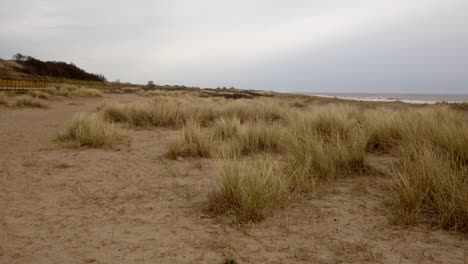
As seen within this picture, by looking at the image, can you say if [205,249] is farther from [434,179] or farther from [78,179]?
[78,179]

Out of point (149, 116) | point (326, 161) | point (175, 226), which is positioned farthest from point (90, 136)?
point (326, 161)

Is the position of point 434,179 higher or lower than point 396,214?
higher

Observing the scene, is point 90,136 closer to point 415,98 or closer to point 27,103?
point 27,103

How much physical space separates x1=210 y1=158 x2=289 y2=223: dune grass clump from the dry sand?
0.11 m

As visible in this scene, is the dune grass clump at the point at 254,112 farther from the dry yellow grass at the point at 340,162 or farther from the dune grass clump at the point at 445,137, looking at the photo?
the dune grass clump at the point at 445,137

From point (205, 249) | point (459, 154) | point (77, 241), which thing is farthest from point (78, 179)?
point (459, 154)

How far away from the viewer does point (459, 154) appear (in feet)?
13.5

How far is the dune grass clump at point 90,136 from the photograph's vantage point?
616cm

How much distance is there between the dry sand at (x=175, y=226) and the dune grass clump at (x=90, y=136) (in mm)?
1636

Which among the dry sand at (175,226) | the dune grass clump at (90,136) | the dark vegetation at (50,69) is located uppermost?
the dark vegetation at (50,69)

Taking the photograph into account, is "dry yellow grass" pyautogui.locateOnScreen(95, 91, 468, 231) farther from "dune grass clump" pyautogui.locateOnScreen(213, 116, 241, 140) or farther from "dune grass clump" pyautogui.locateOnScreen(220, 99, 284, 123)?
"dune grass clump" pyautogui.locateOnScreen(220, 99, 284, 123)

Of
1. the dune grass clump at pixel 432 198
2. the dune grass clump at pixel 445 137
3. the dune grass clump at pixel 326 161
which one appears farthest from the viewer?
the dune grass clump at pixel 445 137

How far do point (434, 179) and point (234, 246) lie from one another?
6.00 ft

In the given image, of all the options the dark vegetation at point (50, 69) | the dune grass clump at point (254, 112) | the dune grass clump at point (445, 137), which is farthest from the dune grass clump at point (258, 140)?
the dark vegetation at point (50, 69)
